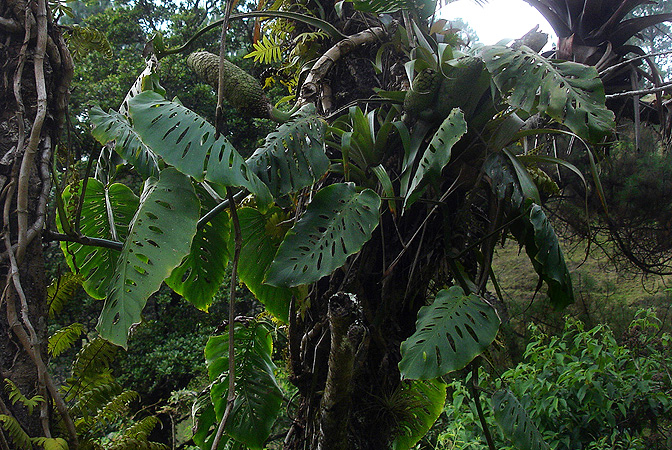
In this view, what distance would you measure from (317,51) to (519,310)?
104 inches

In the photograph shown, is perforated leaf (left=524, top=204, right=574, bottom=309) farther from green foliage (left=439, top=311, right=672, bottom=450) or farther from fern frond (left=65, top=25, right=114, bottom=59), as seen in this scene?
fern frond (left=65, top=25, right=114, bottom=59)

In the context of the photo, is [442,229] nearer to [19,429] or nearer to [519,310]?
[19,429]

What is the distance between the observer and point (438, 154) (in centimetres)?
93

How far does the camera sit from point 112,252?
132 centimetres

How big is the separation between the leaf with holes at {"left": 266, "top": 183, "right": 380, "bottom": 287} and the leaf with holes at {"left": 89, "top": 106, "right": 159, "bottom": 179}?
43 centimetres

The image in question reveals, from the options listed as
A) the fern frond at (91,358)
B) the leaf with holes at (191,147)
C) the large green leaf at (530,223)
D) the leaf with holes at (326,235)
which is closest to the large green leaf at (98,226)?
the fern frond at (91,358)

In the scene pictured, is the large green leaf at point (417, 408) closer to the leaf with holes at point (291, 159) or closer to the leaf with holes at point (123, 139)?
the leaf with holes at point (291, 159)

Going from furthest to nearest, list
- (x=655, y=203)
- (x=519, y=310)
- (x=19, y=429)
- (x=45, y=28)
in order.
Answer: (x=519, y=310)
(x=655, y=203)
(x=45, y=28)
(x=19, y=429)

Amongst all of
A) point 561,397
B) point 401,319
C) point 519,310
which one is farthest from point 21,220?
point 519,310

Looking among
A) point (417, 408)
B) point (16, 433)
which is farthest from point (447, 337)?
point (16, 433)

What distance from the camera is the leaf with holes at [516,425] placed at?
3.47ft

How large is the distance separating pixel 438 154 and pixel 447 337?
1.15 ft

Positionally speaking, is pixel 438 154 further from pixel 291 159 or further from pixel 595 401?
pixel 595 401

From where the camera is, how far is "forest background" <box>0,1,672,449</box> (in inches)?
43.6
